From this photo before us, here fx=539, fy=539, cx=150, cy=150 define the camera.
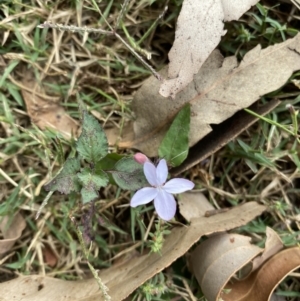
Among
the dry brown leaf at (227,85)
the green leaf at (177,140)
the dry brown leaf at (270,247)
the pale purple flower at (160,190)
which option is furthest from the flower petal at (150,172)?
the dry brown leaf at (270,247)

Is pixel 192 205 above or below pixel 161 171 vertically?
below

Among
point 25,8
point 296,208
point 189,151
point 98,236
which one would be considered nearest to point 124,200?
point 98,236

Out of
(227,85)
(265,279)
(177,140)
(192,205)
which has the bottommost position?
(265,279)

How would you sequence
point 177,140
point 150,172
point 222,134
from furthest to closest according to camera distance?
1. point 222,134
2. point 177,140
3. point 150,172

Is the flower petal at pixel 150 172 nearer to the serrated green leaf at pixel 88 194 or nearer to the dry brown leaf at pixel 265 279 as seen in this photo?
the serrated green leaf at pixel 88 194

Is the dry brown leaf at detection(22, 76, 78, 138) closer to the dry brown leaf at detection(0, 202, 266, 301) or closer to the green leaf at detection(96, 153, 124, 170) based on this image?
the green leaf at detection(96, 153, 124, 170)

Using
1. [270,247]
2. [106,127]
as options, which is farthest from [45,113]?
[270,247]

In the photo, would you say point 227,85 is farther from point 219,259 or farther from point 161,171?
point 219,259

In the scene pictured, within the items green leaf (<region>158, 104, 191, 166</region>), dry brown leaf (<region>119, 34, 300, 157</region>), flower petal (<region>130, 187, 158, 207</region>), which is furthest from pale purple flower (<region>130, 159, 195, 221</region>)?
dry brown leaf (<region>119, 34, 300, 157</region>)
